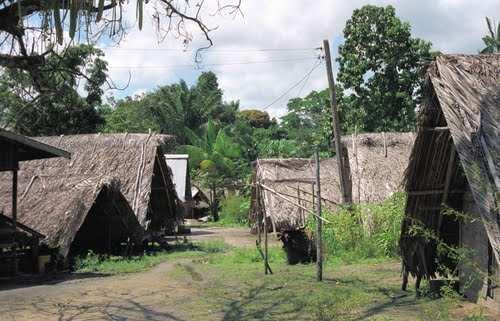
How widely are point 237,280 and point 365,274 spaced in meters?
2.35

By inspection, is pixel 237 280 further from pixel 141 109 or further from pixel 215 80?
pixel 215 80

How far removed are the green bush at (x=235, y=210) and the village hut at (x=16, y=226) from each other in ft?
47.7

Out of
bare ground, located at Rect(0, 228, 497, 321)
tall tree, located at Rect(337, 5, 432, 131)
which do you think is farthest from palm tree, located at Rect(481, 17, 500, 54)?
bare ground, located at Rect(0, 228, 497, 321)

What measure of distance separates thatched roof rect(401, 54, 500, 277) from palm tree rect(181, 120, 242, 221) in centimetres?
2038

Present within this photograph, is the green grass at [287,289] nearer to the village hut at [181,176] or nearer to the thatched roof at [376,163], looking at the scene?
the thatched roof at [376,163]

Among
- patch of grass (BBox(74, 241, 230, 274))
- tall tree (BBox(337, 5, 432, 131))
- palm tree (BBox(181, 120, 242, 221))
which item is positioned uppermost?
tall tree (BBox(337, 5, 432, 131))

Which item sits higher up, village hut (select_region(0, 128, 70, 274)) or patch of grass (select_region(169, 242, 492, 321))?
village hut (select_region(0, 128, 70, 274))

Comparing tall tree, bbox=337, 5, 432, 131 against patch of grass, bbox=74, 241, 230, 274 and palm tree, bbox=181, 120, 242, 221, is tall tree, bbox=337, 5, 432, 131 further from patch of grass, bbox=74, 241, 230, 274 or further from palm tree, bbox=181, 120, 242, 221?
patch of grass, bbox=74, 241, 230, 274

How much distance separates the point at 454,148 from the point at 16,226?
883 cm

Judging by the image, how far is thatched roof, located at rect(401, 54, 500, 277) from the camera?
571cm

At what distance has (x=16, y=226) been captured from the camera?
12.7 meters

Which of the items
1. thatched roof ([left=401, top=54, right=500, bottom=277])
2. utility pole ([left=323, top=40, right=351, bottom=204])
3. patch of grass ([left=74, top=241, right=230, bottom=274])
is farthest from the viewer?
utility pole ([left=323, top=40, right=351, bottom=204])

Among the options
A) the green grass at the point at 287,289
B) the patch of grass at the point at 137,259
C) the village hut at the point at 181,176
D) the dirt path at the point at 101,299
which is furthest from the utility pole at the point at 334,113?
the village hut at the point at 181,176

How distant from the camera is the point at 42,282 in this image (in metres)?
12.0
